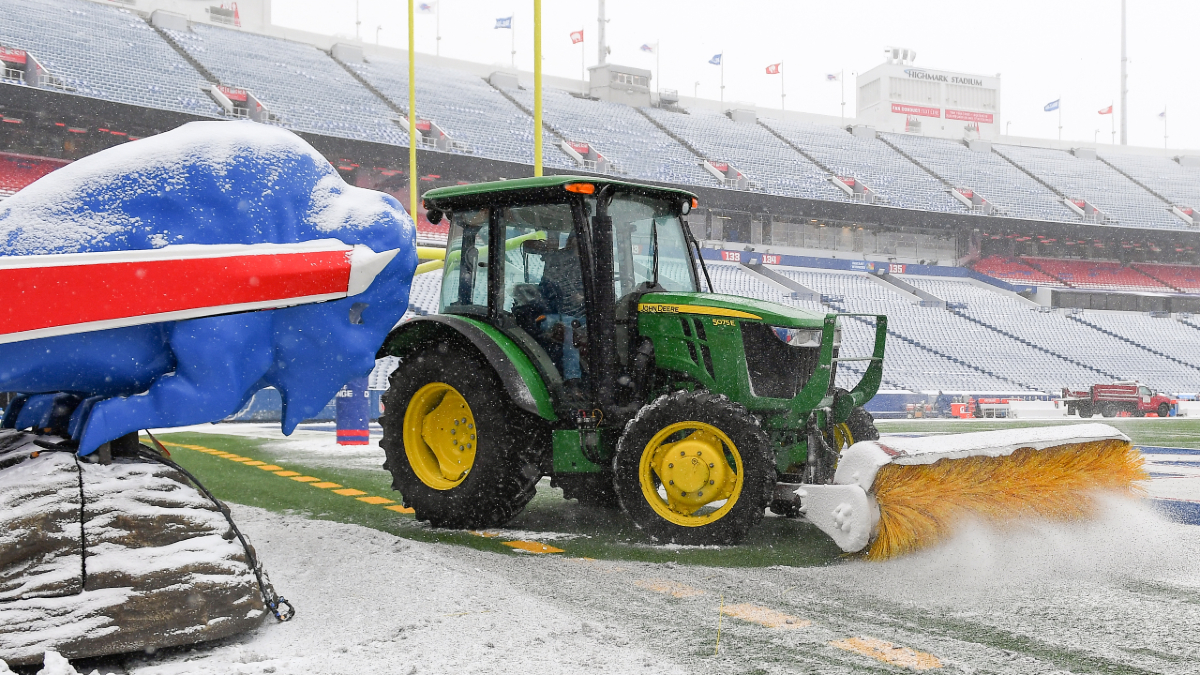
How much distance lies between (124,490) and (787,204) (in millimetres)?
32104

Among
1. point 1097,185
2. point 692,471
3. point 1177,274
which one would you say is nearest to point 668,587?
point 692,471

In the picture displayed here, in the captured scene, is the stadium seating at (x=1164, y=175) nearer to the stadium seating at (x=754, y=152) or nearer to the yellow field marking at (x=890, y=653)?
the stadium seating at (x=754, y=152)

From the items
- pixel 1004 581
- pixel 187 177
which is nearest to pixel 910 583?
pixel 1004 581

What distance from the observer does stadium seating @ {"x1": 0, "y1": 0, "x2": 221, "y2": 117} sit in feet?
76.7

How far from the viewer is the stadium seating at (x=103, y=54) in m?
23.4

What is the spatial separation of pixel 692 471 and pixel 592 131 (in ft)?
94.8

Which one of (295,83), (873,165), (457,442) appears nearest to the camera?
(457,442)

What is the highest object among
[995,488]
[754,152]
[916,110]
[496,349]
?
[916,110]

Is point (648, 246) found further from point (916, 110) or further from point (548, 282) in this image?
point (916, 110)

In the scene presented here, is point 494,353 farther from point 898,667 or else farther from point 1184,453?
point 1184,453

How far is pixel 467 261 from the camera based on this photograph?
596 cm

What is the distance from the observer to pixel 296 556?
15.4ft

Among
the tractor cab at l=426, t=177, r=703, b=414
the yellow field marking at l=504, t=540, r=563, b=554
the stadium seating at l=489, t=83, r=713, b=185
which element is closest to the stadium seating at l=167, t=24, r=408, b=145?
the stadium seating at l=489, t=83, r=713, b=185

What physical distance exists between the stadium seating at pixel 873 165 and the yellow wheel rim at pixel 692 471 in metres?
31.4
